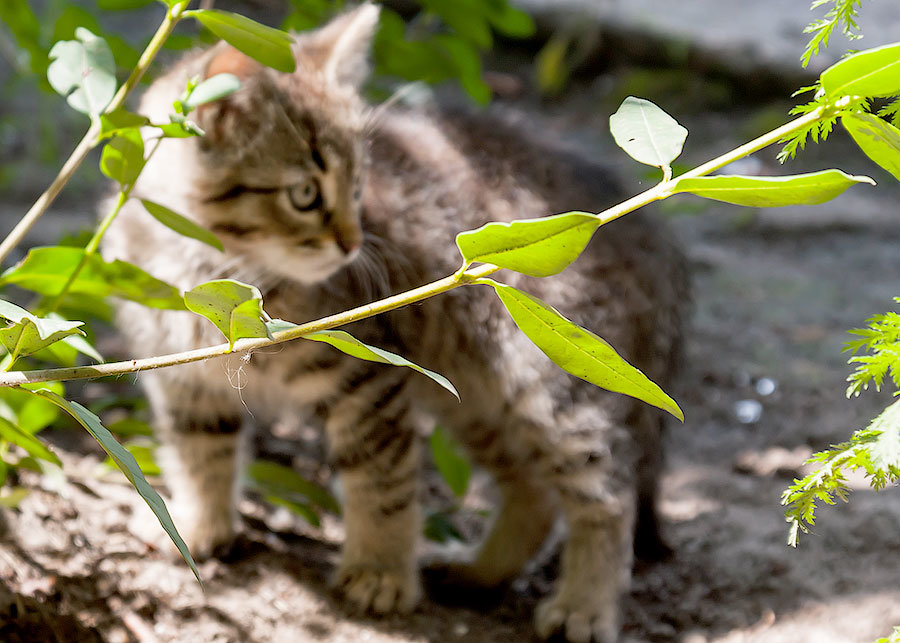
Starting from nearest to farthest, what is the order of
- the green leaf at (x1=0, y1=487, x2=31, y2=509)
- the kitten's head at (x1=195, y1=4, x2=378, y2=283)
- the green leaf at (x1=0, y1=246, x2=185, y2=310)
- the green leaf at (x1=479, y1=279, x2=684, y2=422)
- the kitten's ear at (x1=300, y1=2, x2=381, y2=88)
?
the green leaf at (x1=479, y1=279, x2=684, y2=422), the green leaf at (x1=0, y1=246, x2=185, y2=310), the green leaf at (x1=0, y1=487, x2=31, y2=509), the kitten's head at (x1=195, y1=4, x2=378, y2=283), the kitten's ear at (x1=300, y1=2, x2=381, y2=88)

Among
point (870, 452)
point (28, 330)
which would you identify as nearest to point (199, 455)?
point (28, 330)

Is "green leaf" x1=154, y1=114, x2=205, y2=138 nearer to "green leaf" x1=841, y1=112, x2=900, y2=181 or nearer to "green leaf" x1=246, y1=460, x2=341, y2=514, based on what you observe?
"green leaf" x1=841, y1=112, x2=900, y2=181

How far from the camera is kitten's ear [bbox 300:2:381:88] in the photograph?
1850 mm

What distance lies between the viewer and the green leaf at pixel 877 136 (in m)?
0.82

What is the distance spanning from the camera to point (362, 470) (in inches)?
75.9

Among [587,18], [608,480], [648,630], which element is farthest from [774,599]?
[587,18]

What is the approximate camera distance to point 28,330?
0.90 m

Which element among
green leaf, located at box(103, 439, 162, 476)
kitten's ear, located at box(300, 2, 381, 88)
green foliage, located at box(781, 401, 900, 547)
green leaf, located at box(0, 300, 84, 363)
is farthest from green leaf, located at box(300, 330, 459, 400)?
green leaf, located at box(103, 439, 162, 476)

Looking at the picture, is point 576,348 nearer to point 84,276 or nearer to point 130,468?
point 130,468

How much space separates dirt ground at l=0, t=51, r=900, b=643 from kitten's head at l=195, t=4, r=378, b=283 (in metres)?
0.62

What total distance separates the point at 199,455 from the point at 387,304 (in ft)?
4.22

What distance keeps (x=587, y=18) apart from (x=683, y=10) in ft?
1.97

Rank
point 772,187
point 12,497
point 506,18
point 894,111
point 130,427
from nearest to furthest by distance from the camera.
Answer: point 772,187 < point 894,111 < point 12,497 < point 130,427 < point 506,18

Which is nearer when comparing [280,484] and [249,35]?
[249,35]
